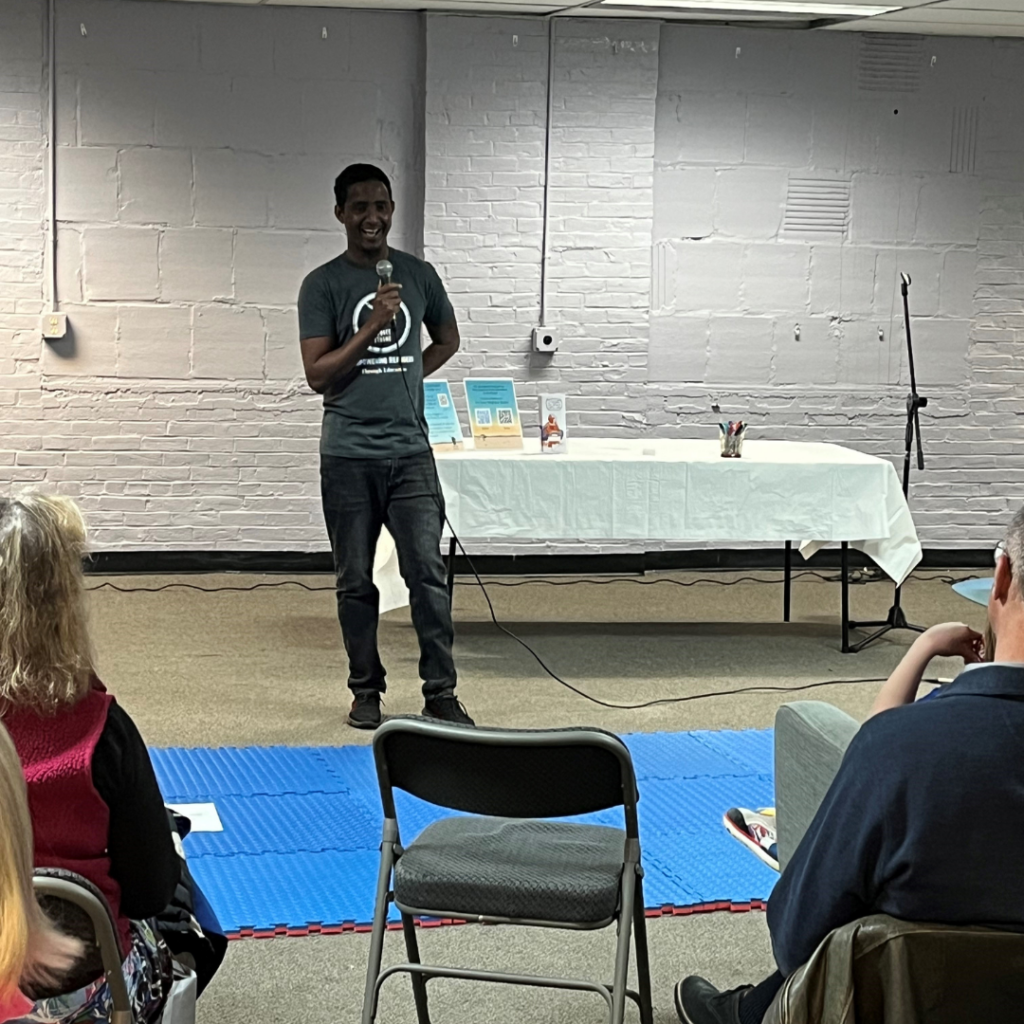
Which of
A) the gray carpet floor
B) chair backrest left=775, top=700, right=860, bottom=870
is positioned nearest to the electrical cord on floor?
the gray carpet floor

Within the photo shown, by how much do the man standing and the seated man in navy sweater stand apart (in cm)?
279

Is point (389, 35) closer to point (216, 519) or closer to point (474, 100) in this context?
point (474, 100)

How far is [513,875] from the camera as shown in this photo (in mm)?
2418

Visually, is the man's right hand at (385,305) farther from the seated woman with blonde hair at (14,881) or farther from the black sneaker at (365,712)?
the seated woman with blonde hair at (14,881)

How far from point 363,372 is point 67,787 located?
2.70 m

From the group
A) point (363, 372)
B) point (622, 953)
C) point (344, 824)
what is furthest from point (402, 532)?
point (622, 953)

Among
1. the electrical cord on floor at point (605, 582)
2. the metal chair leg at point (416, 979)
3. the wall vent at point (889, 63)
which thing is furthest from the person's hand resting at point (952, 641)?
A: the wall vent at point (889, 63)

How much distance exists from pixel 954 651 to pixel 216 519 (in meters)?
5.44

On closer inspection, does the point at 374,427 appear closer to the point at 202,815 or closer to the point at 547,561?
the point at 202,815

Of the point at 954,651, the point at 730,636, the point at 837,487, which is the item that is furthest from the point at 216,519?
the point at 954,651

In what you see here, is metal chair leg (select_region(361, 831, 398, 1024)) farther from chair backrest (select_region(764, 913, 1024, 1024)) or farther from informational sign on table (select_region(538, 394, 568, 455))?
informational sign on table (select_region(538, 394, 568, 455))

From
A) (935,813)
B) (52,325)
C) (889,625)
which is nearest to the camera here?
(935,813)

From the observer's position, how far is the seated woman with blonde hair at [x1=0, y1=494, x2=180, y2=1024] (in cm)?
206

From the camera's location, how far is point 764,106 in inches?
295
